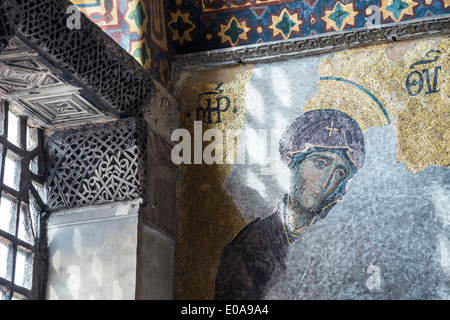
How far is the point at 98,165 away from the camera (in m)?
5.84

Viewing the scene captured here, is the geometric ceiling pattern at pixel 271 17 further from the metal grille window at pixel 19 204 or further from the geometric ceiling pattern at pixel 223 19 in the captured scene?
the metal grille window at pixel 19 204

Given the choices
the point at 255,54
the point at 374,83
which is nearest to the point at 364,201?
the point at 374,83

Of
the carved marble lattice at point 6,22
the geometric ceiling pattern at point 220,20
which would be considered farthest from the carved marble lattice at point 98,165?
the carved marble lattice at point 6,22

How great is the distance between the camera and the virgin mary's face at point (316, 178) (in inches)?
234

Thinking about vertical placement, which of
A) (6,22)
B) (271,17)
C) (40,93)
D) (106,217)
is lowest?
(106,217)

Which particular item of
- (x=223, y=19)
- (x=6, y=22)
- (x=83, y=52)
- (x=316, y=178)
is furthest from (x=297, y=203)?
(x=6, y=22)

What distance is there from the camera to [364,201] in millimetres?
5828

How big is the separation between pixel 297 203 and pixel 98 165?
135 cm

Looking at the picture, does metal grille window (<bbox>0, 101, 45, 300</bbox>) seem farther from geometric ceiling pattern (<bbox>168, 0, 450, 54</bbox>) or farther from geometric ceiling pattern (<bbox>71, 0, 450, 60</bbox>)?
geometric ceiling pattern (<bbox>168, 0, 450, 54</bbox>)

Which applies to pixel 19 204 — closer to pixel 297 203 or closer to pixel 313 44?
pixel 297 203

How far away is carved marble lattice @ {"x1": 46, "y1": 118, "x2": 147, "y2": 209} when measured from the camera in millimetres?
5766
